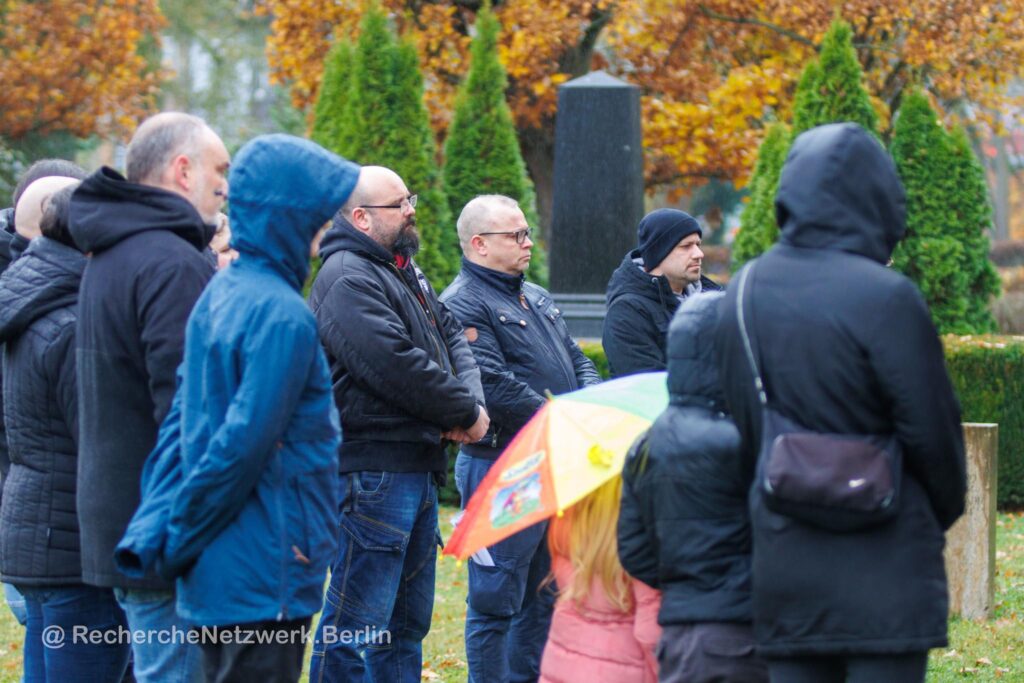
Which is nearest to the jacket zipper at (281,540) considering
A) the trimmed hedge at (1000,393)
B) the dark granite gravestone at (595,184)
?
the trimmed hedge at (1000,393)

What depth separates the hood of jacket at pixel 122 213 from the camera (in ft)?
11.8

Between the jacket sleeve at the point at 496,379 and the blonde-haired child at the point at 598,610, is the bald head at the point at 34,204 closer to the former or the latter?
the jacket sleeve at the point at 496,379

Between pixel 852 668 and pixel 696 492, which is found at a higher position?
pixel 696 492

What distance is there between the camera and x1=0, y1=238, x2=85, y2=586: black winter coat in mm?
3904

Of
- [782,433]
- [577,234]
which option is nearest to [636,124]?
[577,234]

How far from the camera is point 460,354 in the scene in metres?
5.16

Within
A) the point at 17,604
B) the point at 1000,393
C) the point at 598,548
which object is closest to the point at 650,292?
the point at 598,548

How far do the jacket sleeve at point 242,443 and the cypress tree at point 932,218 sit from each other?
33.8 ft

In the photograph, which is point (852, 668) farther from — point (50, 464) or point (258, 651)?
point (50, 464)

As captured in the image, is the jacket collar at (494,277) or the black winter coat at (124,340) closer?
the black winter coat at (124,340)

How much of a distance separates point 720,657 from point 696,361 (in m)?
0.70

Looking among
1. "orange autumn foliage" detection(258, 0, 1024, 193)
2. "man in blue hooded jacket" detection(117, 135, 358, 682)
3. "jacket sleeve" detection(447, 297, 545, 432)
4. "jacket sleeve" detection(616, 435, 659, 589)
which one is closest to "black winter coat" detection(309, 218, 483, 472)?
"jacket sleeve" detection(447, 297, 545, 432)

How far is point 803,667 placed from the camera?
3.07m

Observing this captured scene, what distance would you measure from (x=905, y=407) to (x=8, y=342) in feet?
8.77
